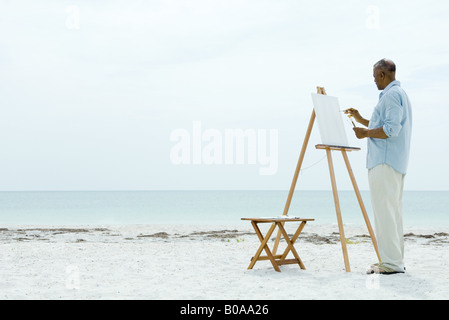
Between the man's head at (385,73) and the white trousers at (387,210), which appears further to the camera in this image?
the man's head at (385,73)

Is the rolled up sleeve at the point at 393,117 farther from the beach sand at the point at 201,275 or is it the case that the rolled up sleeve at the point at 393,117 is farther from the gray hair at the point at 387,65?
the beach sand at the point at 201,275

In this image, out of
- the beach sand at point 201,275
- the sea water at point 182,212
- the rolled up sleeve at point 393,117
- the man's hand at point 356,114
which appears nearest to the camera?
the beach sand at point 201,275

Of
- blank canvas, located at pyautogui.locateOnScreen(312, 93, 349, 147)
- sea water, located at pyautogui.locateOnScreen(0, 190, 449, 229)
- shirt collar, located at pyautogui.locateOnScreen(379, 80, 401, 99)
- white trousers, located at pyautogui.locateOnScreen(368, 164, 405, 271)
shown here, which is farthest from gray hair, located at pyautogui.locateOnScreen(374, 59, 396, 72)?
sea water, located at pyautogui.locateOnScreen(0, 190, 449, 229)

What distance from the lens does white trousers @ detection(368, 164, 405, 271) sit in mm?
4945

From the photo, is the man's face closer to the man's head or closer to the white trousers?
the man's head

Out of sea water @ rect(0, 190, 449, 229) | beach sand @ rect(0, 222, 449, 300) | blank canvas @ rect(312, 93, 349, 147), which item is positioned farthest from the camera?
sea water @ rect(0, 190, 449, 229)

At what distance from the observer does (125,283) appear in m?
4.86

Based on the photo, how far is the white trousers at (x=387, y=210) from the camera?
4.95 meters

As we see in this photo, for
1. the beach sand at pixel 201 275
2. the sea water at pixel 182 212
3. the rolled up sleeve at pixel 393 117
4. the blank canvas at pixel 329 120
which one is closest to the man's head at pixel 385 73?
the rolled up sleeve at pixel 393 117

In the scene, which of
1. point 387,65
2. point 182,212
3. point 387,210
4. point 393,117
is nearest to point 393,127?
point 393,117

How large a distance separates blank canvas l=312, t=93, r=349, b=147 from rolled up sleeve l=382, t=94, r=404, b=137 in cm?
87
